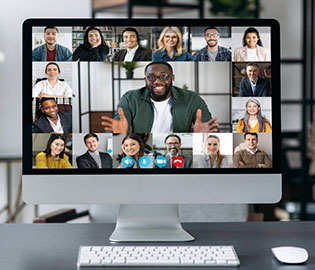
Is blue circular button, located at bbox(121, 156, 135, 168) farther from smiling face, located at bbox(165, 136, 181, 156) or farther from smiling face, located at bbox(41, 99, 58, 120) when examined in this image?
smiling face, located at bbox(41, 99, 58, 120)

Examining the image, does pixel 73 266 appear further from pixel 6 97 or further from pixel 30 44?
pixel 6 97

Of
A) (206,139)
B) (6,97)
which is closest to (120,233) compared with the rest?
(206,139)

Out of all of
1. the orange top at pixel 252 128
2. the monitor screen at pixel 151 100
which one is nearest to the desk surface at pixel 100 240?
the monitor screen at pixel 151 100

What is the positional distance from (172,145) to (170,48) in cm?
22

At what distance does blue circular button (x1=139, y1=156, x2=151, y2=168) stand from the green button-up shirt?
0.20 feet

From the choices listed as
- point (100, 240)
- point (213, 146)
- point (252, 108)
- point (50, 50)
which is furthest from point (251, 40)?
point (100, 240)

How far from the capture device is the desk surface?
3.63 feet

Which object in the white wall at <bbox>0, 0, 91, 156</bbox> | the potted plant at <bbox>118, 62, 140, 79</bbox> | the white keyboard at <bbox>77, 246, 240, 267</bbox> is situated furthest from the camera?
the white wall at <bbox>0, 0, 91, 156</bbox>

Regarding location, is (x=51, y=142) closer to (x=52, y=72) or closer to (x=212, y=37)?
(x=52, y=72)

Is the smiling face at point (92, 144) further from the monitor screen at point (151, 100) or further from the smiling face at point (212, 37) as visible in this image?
the smiling face at point (212, 37)

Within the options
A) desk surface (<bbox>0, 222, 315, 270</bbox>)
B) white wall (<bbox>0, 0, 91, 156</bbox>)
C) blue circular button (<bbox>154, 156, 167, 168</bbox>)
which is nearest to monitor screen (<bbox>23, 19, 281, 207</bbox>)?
blue circular button (<bbox>154, 156, 167, 168</bbox>)

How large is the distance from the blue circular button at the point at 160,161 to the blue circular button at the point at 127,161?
0.05 metres

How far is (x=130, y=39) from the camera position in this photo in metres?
1.26

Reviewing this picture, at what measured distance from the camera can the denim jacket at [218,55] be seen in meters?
1.26
